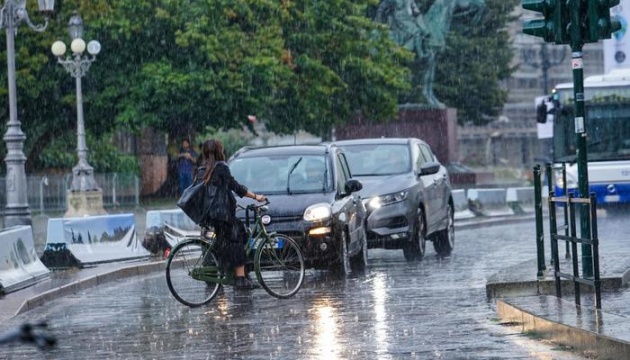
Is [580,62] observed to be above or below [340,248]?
above

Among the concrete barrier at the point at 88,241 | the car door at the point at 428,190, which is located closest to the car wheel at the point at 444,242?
the car door at the point at 428,190

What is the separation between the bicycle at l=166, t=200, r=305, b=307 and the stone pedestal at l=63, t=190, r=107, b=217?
2193 cm

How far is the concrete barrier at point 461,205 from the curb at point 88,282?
48.7ft

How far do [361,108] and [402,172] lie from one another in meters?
33.6

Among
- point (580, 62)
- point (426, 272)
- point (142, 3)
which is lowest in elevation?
point (426, 272)

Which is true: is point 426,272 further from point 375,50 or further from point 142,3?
point 375,50

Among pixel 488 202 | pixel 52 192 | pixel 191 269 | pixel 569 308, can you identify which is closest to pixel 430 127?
pixel 52 192

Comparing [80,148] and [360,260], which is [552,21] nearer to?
[360,260]

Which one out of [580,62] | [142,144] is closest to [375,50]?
[142,144]

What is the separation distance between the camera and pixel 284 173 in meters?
17.3

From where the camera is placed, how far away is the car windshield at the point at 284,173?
17.1 m

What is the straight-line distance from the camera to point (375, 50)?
54.1m

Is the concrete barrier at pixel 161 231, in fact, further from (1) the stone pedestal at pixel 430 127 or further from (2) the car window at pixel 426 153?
(1) the stone pedestal at pixel 430 127

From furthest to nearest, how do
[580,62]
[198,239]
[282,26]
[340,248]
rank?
[282,26] → [340,248] → [198,239] → [580,62]
